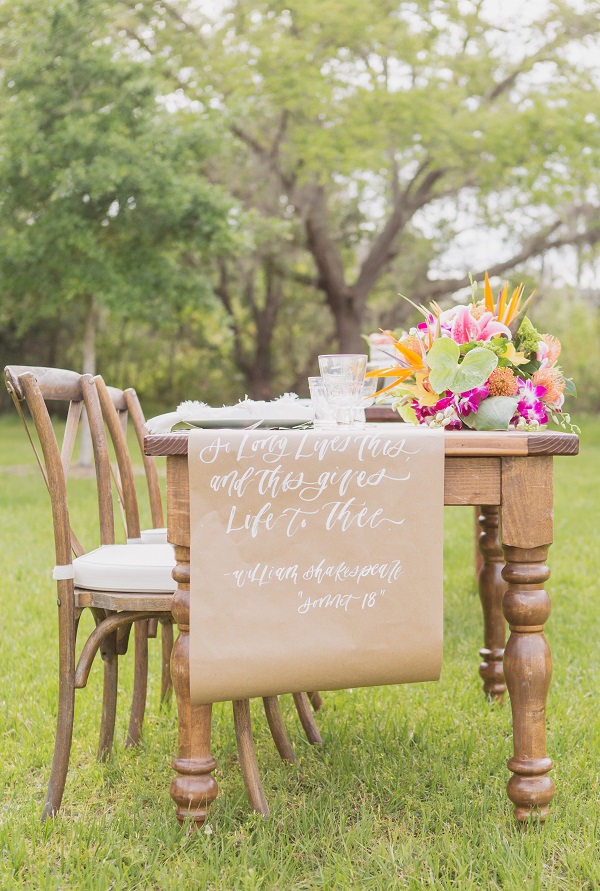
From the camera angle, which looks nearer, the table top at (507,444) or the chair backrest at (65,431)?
the table top at (507,444)

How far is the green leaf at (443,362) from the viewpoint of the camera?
2.49m

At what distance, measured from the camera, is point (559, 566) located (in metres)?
5.85

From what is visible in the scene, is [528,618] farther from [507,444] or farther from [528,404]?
[528,404]

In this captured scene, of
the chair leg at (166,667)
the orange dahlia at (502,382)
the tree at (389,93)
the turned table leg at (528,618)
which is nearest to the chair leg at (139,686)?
the chair leg at (166,667)

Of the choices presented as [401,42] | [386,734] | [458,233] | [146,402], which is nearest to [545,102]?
[401,42]

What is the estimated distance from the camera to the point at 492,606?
11.2 ft

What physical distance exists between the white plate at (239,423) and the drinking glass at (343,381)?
0.48 ft

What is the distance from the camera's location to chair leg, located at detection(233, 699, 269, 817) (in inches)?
98.1

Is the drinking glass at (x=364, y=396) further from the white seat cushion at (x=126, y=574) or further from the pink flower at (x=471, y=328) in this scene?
the white seat cushion at (x=126, y=574)

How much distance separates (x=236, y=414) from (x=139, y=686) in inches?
42.4

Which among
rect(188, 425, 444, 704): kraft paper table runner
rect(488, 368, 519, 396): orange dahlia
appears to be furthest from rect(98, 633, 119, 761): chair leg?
rect(488, 368, 519, 396): orange dahlia

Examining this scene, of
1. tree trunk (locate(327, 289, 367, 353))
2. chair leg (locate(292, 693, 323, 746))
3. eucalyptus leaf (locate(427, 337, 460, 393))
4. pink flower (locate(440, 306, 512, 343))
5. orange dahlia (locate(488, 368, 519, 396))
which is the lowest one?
chair leg (locate(292, 693, 323, 746))

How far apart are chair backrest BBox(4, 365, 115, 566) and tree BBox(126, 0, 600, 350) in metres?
8.99

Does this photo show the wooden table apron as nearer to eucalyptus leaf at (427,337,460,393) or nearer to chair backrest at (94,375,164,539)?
eucalyptus leaf at (427,337,460,393)
